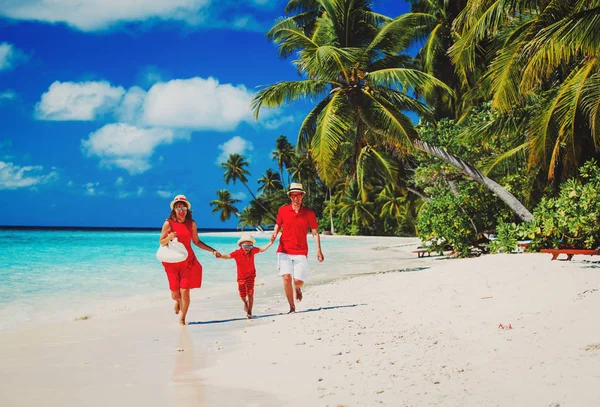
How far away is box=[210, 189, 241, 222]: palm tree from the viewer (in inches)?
2749

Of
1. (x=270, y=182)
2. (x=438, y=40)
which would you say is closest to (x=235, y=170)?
(x=270, y=182)

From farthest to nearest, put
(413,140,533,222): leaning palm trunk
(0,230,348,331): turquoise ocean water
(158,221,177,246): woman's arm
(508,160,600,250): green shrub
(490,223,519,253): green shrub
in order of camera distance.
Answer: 1. (413,140,533,222): leaning palm trunk
2. (490,223,519,253): green shrub
3. (508,160,600,250): green shrub
4. (0,230,348,331): turquoise ocean water
5. (158,221,177,246): woman's arm

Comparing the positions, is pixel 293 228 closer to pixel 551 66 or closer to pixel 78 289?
pixel 551 66

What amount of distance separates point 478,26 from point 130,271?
12574 mm

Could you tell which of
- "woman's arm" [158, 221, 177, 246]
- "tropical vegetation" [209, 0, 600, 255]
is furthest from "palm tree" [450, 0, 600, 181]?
"woman's arm" [158, 221, 177, 246]

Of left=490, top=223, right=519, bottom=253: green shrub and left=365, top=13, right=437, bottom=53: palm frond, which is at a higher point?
left=365, top=13, right=437, bottom=53: palm frond

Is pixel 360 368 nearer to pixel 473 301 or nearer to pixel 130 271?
pixel 473 301

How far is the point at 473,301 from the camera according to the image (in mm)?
6621

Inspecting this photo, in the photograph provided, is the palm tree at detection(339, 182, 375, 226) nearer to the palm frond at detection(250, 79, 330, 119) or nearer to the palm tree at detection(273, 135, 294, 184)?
the palm tree at detection(273, 135, 294, 184)

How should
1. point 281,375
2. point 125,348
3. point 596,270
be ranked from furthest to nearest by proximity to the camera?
point 596,270
point 125,348
point 281,375

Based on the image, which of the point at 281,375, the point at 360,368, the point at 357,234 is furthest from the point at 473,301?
the point at 357,234

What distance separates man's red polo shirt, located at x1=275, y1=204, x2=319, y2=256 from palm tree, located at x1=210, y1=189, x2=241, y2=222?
63.4m

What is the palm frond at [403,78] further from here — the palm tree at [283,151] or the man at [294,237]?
the palm tree at [283,151]

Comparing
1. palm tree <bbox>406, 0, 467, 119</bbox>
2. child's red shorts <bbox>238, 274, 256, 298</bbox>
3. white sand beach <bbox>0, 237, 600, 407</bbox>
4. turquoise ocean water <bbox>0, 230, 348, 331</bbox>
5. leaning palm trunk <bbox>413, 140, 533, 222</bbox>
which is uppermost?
palm tree <bbox>406, 0, 467, 119</bbox>
